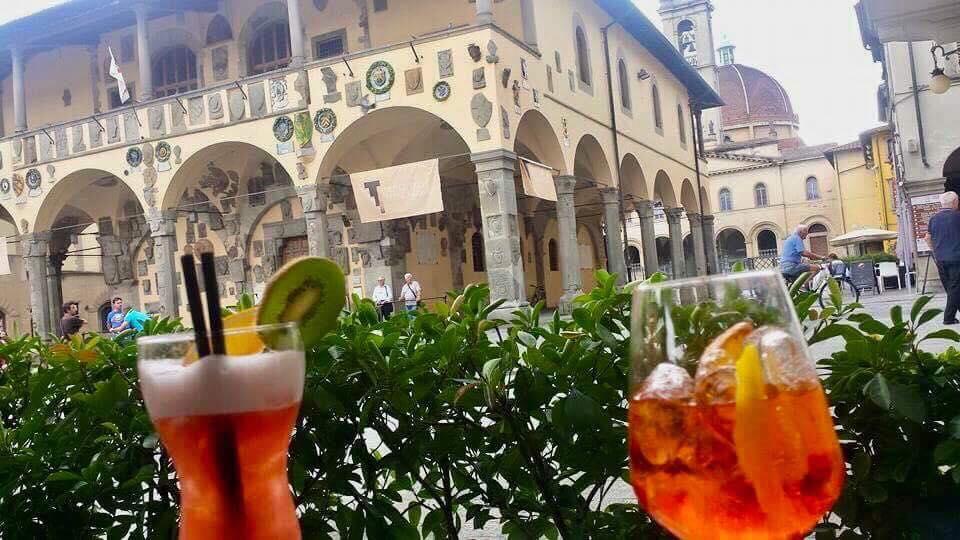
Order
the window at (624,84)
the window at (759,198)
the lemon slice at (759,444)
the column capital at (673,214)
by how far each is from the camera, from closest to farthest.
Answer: the lemon slice at (759,444)
the window at (624,84)
the column capital at (673,214)
the window at (759,198)

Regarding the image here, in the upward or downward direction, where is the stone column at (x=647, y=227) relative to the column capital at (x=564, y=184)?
downward

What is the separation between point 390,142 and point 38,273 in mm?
7958

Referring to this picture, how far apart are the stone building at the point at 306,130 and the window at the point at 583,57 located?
0.08 m

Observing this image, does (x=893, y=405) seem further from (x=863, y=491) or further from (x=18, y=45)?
(x=18, y=45)

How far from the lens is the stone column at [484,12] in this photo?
43.6ft

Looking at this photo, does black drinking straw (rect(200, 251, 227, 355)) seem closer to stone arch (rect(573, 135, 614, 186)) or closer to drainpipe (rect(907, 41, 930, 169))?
stone arch (rect(573, 135, 614, 186))

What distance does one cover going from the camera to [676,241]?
945 inches

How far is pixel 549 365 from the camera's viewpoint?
1.52 m

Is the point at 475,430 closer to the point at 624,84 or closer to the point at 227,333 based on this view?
the point at 227,333

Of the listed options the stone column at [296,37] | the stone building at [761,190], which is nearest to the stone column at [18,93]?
the stone column at [296,37]

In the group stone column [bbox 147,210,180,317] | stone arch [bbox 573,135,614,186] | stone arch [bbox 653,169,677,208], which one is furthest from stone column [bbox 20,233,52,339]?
stone arch [bbox 653,169,677,208]

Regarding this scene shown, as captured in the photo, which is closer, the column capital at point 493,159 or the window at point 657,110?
the column capital at point 493,159

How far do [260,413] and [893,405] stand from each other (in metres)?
0.94

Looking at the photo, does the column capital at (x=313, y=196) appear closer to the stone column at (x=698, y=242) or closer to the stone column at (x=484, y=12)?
the stone column at (x=484, y=12)
